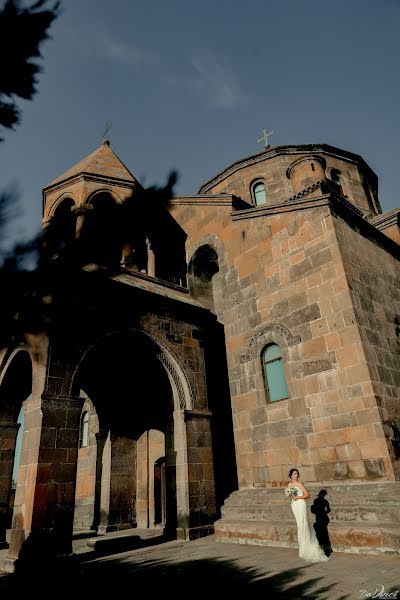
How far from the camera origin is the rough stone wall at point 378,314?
6.79 metres

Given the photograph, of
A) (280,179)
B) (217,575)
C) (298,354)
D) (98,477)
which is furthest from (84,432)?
(280,179)

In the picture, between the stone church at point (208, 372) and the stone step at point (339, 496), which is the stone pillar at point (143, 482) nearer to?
the stone church at point (208, 372)

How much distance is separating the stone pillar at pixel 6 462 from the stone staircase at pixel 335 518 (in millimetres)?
5184

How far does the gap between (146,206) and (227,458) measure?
7.67 meters

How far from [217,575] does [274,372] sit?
4309 millimetres

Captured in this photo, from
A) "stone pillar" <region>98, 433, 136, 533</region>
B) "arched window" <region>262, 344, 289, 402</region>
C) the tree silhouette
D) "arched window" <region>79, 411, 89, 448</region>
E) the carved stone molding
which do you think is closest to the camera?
the tree silhouette

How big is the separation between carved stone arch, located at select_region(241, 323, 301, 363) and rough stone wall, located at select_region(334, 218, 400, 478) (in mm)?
1464

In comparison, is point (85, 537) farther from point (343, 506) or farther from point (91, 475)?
point (343, 506)

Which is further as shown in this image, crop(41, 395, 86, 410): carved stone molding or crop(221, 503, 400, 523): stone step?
crop(41, 395, 86, 410): carved stone molding

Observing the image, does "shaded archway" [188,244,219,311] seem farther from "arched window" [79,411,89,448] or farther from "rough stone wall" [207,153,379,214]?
"arched window" [79,411,89,448]

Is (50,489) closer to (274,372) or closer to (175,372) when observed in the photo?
(175,372)

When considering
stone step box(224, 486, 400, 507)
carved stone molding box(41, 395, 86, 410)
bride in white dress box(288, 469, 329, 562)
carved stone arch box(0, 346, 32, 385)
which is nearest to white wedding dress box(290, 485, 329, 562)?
bride in white dress box(288, 469, 329, 562)

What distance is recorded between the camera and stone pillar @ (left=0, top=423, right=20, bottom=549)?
892 cm

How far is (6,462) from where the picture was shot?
920cm
